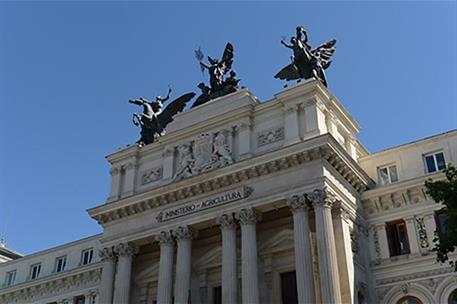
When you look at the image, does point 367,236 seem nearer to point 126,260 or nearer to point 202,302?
point 202,302

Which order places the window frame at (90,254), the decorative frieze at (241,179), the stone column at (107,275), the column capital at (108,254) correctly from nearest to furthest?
the decorative frieze at (241,179), the stone column at (107,275), the column capital at (108,254), the window frame at (90,254)

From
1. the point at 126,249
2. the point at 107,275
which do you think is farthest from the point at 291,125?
the point at 107,275

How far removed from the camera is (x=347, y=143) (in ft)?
125

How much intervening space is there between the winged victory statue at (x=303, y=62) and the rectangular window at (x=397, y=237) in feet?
30.5

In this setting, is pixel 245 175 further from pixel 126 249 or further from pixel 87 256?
pixel 87 256

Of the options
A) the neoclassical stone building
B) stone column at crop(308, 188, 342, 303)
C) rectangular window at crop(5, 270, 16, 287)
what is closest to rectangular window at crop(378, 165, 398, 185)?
the neoclassical stone building

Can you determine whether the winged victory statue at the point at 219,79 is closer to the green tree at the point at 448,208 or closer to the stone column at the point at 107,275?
the stone column at the point at 107,275

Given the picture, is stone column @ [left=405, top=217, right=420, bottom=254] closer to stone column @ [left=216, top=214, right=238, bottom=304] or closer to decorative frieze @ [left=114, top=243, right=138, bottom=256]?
stone column @ [left=216, top=214, right=238, bottom=304]

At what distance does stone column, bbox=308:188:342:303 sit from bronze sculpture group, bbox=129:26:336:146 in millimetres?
7981

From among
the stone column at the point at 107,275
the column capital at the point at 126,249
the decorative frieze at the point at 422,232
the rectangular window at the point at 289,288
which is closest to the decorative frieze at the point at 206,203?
the column capital at the point at 126,249

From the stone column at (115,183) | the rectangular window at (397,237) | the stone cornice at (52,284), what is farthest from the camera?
the stone cornice at (52,284)

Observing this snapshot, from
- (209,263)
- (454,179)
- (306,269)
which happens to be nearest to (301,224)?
(306,269)

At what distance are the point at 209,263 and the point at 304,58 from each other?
13387 millimetres

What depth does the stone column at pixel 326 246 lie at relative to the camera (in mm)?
29203
